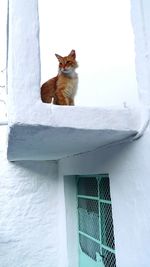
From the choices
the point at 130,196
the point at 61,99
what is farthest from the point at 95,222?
the point at 61,99

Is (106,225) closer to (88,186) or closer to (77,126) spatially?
(88,186)

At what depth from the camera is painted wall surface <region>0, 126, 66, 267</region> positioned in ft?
14.2

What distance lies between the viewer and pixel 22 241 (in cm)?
436

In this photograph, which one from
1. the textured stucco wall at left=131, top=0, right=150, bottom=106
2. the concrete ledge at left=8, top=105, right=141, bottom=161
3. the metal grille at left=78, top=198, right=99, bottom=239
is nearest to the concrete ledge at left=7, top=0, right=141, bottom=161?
the concrete ledge at left=8, top=105, right=141, bottom=161

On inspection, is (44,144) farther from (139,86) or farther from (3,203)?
(3,203)

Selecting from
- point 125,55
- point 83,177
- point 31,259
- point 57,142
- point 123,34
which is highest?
point 123,34

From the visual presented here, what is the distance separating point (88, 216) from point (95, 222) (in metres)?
0.23

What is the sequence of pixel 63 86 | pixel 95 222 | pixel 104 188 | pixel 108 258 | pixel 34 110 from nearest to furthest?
pixel 34 110
pixel 63 86
pixel 108 258
pixel 104 188
pixel 95 222

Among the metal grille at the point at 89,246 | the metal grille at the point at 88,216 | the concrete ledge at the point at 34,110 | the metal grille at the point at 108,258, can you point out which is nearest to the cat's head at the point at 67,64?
the concrete ledge at the point at 34,110

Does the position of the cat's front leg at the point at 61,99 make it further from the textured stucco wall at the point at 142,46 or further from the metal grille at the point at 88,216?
the metal grille at the point at 88,216

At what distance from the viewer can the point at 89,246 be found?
381 centimetres

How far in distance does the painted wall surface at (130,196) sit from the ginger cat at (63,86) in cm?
58

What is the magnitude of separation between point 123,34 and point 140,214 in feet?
5.29

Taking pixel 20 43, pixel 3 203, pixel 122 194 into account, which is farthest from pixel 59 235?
pixel 20 43
